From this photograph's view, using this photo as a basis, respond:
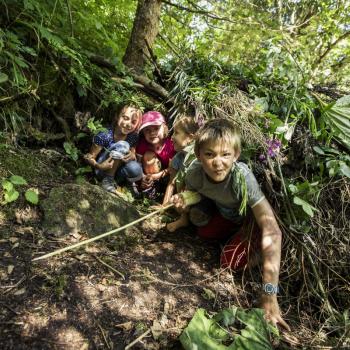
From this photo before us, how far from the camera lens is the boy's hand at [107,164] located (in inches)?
133

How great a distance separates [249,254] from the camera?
2.58 metres

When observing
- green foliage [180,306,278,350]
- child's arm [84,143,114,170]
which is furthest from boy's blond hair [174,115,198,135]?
green foliage [180,306,278,350]

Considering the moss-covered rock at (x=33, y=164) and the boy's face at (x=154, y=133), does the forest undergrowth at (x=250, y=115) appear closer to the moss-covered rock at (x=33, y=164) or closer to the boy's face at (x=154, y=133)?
the moss-covered rock at (x=33, y=164)

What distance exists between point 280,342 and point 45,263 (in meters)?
1.50

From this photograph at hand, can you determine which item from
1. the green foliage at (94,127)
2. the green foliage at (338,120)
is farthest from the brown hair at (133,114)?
the green foliage at (338,120)

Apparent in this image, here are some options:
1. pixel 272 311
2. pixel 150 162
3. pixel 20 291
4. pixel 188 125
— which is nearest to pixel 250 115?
pixel 188 125

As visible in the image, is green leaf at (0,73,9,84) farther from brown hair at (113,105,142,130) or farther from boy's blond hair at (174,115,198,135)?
boy's blond hair at (174,115,198,135)

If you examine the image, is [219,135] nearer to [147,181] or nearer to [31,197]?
[31,197]

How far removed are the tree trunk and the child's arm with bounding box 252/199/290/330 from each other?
8.67ft

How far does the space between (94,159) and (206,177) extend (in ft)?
4.65

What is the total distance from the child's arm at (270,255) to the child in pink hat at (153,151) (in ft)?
5.18

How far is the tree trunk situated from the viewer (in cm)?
407

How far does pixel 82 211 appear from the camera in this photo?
2523mm

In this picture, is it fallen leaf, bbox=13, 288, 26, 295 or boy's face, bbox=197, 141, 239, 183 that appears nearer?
fallen leaf, bbox=13, 288, 26, 295
